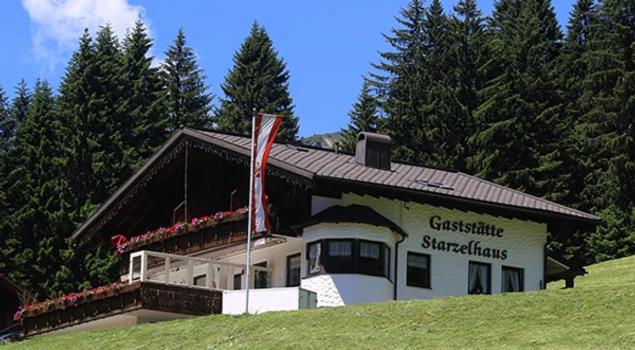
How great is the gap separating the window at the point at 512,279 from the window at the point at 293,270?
6741 mm

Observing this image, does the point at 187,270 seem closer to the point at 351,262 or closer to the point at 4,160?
the point at 351,262

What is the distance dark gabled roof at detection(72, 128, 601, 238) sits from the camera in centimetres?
3906

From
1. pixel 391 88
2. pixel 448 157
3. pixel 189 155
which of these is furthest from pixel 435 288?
pixel 391 88

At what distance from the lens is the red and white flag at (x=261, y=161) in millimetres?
36156

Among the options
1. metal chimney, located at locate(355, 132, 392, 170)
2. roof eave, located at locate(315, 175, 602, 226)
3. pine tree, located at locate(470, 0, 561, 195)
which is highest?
pine tree, located at locate(470, 0, 561, 195)

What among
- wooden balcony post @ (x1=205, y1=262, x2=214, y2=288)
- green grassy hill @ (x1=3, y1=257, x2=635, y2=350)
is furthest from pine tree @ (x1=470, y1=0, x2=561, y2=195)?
green grassy hill @ (x1=3, y1=257, x2=635, y2=350)

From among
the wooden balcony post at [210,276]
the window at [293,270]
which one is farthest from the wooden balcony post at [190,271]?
the window at [293,270]

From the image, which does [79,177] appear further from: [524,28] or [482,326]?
[482,326]

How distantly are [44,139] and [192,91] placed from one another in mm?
16151

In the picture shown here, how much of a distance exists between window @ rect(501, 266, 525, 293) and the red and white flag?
32.0 ft

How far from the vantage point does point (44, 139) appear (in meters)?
73.8

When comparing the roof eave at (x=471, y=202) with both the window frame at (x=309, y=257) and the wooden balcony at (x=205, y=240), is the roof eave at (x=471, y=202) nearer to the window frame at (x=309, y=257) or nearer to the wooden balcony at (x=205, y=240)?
the window frame at (x=309, y=257)

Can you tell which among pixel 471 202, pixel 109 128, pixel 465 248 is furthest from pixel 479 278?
pixel 109 128

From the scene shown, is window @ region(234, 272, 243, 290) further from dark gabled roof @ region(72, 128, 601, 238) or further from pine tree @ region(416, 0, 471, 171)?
pine tree @ region(416, 0, 471, 171)
